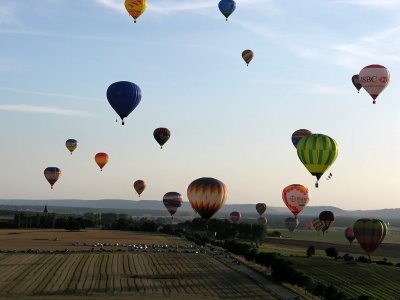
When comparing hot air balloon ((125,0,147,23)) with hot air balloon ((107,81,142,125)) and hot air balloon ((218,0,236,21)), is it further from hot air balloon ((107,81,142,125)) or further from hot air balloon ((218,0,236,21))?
hot air balloon ((218,0,236,21))

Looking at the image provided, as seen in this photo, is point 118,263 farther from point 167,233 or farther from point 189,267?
point 167,233

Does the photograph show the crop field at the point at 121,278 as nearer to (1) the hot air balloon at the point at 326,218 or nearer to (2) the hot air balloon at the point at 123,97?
(2) the hot air balloon at the point at 123,97

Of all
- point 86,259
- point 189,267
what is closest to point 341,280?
point 189,267

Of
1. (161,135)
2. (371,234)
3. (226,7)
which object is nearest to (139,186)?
(161,135)

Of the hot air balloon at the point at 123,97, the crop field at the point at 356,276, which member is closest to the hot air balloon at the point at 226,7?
the hot air balloon at the point at 123,97

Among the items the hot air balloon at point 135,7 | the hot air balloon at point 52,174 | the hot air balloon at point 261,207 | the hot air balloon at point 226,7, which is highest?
the hot air balloon at point 226,7
